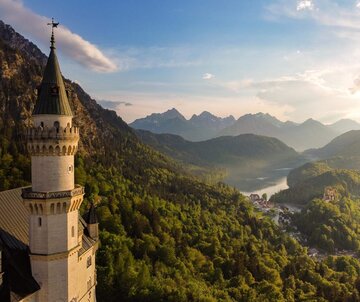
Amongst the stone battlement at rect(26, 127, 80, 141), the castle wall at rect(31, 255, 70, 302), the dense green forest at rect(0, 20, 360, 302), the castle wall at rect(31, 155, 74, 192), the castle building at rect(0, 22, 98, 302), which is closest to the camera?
the stone battlement at rect(26, 127, 80, 141)

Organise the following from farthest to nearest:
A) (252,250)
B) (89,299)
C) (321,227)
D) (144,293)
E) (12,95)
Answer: (321,227)
(12,95)
(252,250)
(144,293)
(89,299)

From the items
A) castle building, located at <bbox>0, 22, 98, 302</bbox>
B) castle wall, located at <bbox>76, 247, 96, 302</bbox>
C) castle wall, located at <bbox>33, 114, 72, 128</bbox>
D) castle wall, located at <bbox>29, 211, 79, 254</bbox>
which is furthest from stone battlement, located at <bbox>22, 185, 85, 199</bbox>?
castle wall, located at <bbox>76, 247, 96, 302</bbox>

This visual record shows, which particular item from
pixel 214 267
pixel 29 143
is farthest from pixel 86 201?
pixel 29 143

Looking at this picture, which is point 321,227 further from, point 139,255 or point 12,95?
point 12,95

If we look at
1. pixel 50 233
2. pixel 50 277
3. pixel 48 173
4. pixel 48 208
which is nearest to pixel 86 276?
pixel 50 277

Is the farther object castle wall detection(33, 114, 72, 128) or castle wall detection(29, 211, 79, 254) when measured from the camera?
castle wall detection(29, 211, 79, 254)

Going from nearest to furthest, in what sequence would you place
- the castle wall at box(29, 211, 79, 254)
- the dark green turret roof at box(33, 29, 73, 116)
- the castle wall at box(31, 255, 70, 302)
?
the dark green turret roof at box(33, 29, 73, 116)
the castle wall at box(29, 211, 79, 254)
the castle wall at box(31, 255, 70, 302)

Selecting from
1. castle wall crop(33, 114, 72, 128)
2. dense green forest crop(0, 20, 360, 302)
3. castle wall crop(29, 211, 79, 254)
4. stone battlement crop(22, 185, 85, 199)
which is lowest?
dense green forest crop(0, 20, 360, 302)

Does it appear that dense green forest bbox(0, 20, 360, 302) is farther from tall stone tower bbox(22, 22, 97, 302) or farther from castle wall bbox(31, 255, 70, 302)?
tall stone tower bbox(22, 22, 97, 302)
